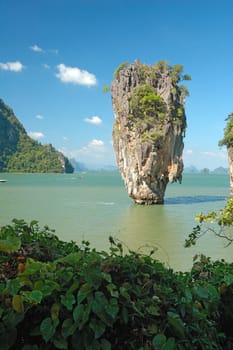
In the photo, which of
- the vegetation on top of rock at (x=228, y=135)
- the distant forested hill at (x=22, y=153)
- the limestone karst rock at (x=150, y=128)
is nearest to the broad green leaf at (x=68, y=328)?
the limestone karst rock at (x=150, y=128)

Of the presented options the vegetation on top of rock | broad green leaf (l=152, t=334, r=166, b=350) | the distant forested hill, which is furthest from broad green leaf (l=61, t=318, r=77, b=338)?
the distant forested hill

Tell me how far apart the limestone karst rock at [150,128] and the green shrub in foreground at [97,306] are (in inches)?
901

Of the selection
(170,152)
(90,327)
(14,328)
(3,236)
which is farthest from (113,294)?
(170,152)

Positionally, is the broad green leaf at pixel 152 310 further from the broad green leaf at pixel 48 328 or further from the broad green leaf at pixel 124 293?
the broad green leaf at pixel 48 328

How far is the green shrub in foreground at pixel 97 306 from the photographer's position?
1.43 m

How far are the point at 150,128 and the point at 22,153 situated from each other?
111188mm

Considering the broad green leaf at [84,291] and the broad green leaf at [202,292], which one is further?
the broad green leaf at [202,292]

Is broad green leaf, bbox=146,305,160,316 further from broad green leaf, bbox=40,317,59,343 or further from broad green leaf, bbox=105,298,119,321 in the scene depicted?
broad green leaf, bbox=40,317,59,343

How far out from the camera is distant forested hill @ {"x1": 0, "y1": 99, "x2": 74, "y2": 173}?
123 meters

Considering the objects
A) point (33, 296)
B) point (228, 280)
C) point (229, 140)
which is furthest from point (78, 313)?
point (229, 140)

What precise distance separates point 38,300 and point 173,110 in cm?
2530

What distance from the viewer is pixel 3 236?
192cm

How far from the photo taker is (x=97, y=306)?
1.46 metres

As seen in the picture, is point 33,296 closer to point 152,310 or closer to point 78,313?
point 78,313
